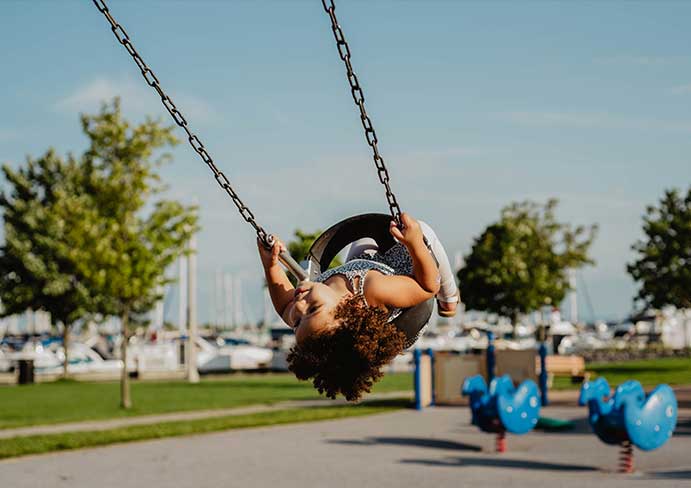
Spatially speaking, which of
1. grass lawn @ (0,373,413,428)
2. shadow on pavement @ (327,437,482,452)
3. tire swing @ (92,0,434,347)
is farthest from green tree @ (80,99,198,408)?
tire swing @ (92,0,434,347)

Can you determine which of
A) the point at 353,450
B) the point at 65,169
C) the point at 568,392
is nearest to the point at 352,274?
the point at 353,450

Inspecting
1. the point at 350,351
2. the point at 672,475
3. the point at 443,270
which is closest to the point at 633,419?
the point at 672,475

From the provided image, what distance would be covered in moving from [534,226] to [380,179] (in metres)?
34.5

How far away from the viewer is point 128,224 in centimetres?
2195

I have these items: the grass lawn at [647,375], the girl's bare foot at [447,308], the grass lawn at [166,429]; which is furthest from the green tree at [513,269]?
the girl's bare foot at [447,308]

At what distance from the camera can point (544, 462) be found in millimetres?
12430

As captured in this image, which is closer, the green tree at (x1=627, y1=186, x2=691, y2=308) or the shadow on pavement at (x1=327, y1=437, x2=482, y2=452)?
the shadow on pavement at (x1=327, y1=437, x2=482, y2=452)

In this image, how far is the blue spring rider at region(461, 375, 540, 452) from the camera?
13391 mm

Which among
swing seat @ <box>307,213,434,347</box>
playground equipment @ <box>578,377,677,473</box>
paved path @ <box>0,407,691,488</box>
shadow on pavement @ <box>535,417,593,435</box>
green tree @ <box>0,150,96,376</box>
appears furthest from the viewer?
green tree @ <box>0,150,96,376</box>

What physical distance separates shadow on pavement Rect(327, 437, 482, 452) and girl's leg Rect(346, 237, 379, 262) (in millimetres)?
9859

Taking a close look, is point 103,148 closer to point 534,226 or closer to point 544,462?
point 544,462

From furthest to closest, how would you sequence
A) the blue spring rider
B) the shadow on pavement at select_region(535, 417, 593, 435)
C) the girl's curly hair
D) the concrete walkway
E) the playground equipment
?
1. the concrete walkway
2. the shadow on pavement at select_region(535, 417, 593, 435)
3. the blue spring rider
4. the playground equipment
5. the girl's curly hair

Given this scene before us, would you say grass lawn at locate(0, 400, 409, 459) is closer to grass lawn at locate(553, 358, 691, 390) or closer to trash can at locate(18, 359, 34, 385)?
grass lawn at locate(553, 358, 691, 390)

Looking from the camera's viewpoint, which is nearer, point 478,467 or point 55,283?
point 478,467
